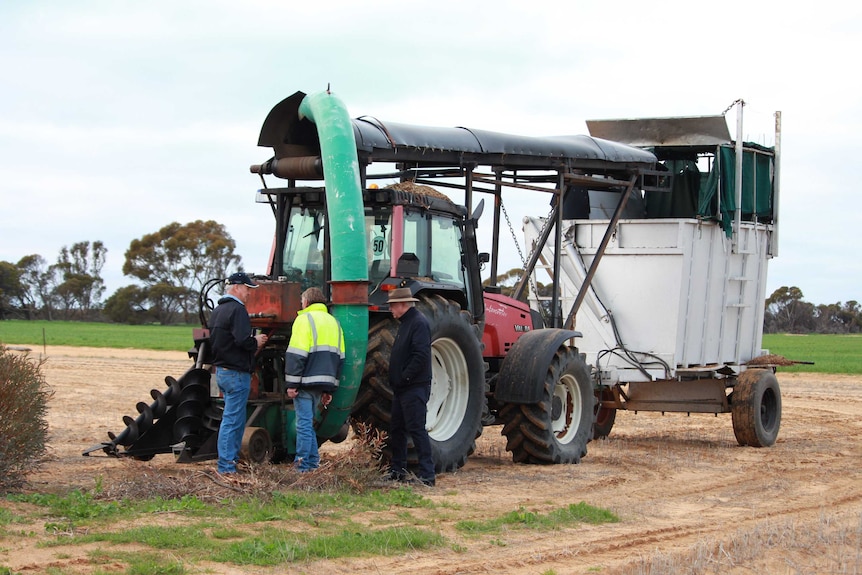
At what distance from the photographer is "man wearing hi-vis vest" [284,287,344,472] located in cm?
947

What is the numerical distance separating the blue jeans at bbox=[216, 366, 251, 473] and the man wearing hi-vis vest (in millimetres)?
397

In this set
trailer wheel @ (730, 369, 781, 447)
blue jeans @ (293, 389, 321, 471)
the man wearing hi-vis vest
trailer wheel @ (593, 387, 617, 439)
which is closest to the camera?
the man wearing hi-vis vest

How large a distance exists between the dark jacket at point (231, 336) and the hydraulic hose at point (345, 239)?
79cm

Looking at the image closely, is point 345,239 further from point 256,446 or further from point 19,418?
point 19,418

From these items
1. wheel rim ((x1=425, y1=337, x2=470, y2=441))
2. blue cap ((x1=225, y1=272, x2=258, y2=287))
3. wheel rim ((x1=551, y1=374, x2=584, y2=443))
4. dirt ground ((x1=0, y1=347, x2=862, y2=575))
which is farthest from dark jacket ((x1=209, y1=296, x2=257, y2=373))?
wheel rim ((x1=551, y1=374, x2=584, y2=443))

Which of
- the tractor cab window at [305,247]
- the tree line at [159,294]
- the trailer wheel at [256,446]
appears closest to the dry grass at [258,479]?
the trailer wheel at [256,446]

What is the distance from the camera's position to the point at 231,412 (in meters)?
9.40

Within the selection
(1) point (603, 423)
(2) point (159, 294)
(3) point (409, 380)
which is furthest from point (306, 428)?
(2) point (159, 294)

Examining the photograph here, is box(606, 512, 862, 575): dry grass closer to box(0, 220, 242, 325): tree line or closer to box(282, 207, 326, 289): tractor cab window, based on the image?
box(282, 207, 326, 289): tractor cab window

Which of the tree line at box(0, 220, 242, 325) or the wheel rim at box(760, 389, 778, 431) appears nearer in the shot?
the wheel rim at box(760, 389, 778, 431)

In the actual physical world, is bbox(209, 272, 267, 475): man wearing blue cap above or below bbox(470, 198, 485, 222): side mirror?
below

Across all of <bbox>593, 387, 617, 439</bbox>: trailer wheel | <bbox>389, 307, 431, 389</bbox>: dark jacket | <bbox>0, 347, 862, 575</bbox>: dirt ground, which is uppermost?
<bbox>389, 307, 431, 389</bbox>: dark jacket

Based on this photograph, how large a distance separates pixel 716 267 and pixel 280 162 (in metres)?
6.79

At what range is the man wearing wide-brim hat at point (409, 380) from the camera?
9.80 m
